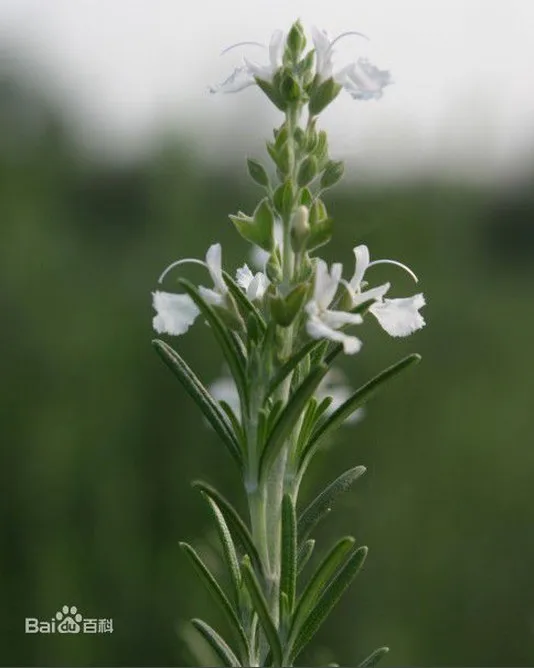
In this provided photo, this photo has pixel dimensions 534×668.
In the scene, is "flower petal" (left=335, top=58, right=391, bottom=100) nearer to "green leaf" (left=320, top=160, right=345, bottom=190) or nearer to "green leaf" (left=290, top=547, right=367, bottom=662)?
"green leaf" (left=320, top=160, right=345, bottom=190)

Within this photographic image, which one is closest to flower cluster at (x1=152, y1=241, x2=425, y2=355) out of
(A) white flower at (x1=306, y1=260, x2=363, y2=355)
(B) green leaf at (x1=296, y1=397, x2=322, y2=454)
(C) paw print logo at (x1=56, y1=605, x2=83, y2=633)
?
(A) white flower at (x1=306, y1=260, x2=363, y2=355)

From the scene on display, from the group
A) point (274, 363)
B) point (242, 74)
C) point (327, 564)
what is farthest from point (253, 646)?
point (242, 74)

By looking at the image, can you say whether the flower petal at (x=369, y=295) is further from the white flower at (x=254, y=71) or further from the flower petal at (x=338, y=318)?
the white flower at (x=254, y=71)

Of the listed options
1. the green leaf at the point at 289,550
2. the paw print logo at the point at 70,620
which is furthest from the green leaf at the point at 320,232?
the paw print logo at the point at 70,620

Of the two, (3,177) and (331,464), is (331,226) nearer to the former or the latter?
(331,464)

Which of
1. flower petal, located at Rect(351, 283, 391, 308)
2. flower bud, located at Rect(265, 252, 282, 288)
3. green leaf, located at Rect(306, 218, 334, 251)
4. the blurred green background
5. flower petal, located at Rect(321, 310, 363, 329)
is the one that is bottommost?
the blurred green background

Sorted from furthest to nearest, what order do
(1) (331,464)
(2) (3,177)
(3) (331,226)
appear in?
(2) (3,177) → (1) (331,464) → (3) (331,226)
